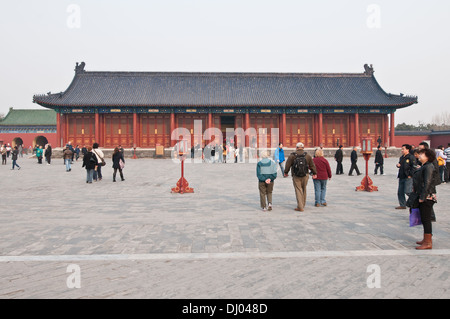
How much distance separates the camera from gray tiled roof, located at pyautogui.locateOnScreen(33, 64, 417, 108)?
3401cm

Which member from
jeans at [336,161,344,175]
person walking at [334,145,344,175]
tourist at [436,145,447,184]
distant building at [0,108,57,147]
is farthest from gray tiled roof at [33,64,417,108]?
tourist at [436,145,447,184]

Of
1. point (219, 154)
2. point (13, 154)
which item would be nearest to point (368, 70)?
point (219, 154)

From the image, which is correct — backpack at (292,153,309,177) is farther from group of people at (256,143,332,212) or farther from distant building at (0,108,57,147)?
distant building at (0,108,57,147)

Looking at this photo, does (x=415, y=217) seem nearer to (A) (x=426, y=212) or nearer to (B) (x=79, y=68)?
(A) (x=426, y=212)

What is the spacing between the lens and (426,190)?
192 inches

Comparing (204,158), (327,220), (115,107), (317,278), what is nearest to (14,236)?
(317,278)

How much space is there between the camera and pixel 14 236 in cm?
576

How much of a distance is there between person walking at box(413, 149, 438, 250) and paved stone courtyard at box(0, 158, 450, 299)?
0.87 ft

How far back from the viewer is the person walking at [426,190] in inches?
192

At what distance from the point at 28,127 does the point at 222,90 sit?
1257 inches

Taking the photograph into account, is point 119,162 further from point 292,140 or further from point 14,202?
point 292,140

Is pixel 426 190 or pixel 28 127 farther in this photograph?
pixel 28 127

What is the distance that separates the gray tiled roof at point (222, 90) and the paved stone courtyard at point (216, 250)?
26.1 meters

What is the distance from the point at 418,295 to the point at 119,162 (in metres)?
12.2
